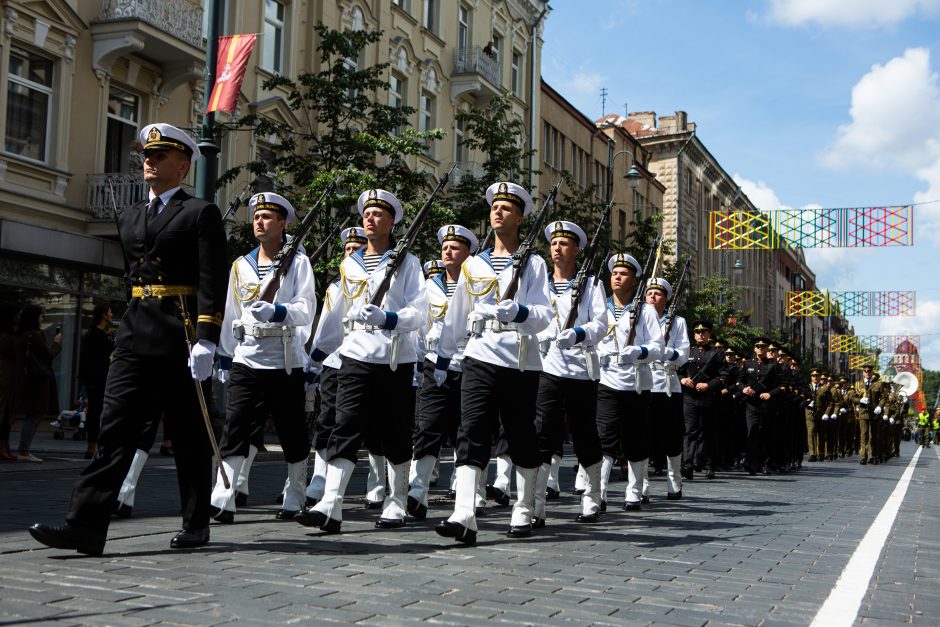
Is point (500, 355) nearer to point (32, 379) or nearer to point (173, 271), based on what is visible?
point (173, 271)

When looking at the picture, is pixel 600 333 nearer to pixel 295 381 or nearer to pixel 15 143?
pixel 295 381

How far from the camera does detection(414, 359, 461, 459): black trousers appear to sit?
8.78m

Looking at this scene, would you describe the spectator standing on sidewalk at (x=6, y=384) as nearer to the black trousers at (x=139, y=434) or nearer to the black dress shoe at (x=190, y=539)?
the black trousers at (x=139, y=434)

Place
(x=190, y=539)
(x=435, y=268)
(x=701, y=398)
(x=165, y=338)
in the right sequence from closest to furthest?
1. (x=165, y=338)
2. (x=190, y=539)
3. (x=435, y=268)
4. (x=701, y=398)

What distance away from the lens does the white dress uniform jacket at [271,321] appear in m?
7.35

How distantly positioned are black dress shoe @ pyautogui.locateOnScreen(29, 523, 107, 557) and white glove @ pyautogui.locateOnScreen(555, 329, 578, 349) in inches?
128

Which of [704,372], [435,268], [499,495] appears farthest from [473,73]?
[499,495]

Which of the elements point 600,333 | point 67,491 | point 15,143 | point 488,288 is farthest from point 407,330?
point 15,143

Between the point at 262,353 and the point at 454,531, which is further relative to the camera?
the point at 262,353

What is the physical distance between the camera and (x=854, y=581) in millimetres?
6062

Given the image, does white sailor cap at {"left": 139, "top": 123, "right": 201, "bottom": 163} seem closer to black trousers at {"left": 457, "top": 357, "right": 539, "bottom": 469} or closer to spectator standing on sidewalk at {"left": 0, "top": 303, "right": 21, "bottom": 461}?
black trousers at {"left": 457, "top": 357, "right": 539, "bottom": 469}

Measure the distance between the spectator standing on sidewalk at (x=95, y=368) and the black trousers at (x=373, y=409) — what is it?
620 cm

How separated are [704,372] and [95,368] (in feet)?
25.8

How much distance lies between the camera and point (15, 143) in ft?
63.2
